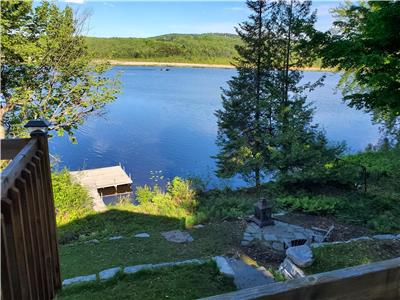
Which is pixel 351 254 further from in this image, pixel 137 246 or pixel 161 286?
pixel 137 246

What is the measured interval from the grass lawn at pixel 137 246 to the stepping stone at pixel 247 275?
1.65 feet

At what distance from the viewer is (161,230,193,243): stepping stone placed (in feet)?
18.0

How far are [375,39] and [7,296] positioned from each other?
20.6 feet

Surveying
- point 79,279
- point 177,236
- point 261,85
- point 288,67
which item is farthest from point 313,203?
point 288,67

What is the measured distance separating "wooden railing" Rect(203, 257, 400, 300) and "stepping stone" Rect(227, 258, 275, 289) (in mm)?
2913

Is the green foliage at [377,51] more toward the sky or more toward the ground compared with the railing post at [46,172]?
more toward the sky

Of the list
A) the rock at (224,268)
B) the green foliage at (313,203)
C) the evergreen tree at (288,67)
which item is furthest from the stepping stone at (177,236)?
the evergreen tree at (288,67)

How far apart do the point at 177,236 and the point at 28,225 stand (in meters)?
4.04

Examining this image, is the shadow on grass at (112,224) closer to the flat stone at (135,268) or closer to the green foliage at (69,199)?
the green foliage at (69,199)

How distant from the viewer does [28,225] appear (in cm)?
181

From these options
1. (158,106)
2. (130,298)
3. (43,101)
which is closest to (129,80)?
(158,106)

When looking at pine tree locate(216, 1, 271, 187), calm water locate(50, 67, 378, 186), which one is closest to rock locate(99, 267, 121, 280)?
pine tree locate(216, 1, 271, 187)

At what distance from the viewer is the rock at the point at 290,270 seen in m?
3.94

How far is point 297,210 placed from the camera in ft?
22.3
